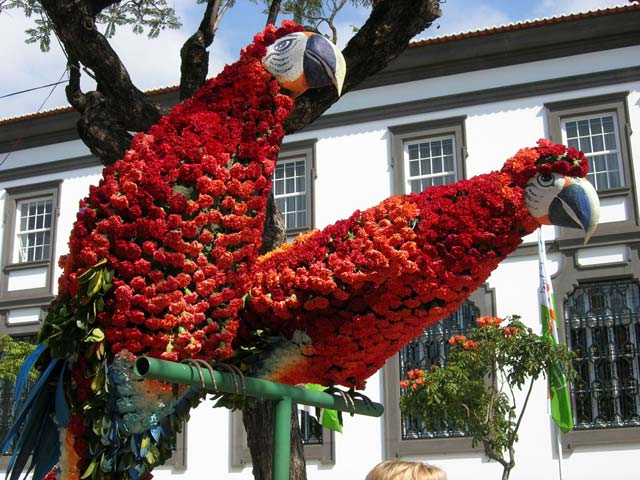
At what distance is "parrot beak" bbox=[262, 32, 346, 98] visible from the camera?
12.3ft

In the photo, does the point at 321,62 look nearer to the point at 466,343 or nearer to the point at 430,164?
the point at 466,343

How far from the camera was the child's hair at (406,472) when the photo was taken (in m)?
2.45

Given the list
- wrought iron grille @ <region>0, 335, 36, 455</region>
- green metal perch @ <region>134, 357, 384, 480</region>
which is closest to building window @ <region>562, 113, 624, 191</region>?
wrought iron grille @ <region>0, 335, 36, 455</region>

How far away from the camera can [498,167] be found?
14523 millimetres

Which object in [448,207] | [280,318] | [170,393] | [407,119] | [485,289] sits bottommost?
[170,393]

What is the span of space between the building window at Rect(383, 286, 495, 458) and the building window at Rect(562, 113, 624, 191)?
8.38 ft

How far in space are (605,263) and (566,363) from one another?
314 cm

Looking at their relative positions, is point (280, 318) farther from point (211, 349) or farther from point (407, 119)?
point (407, 119)

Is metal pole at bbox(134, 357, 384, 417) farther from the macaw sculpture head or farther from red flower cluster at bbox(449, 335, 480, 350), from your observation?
red flower cluster at bbox(449, 335, 480, 350)

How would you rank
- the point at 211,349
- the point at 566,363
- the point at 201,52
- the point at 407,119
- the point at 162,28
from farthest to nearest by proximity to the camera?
the point at 407,119 → the point at 566,363 → the point at 162,28 → the point at 201,52 → the point at 211,349

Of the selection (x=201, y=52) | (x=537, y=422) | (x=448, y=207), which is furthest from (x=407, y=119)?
(x=448, y=207)

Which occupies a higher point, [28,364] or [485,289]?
[485,289]

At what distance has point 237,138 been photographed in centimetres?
360

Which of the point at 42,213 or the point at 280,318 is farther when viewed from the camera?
the point at 42,213
